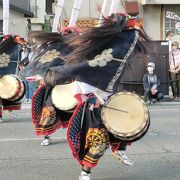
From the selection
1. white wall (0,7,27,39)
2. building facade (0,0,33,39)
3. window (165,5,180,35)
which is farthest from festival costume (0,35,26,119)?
white wall (0,7,27,39)

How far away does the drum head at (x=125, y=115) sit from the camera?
202 inches

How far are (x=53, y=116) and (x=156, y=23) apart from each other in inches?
598

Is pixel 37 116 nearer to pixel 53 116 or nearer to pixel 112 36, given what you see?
pixel 53 116

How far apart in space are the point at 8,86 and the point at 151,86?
515cm

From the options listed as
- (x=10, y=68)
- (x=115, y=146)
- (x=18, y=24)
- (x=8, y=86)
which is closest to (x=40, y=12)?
(x=18, y=24)

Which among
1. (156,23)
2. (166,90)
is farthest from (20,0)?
(166,90)

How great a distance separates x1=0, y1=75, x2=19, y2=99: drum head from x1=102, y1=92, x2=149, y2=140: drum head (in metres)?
4.88

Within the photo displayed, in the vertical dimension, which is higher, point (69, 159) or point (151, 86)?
point (151, 86)

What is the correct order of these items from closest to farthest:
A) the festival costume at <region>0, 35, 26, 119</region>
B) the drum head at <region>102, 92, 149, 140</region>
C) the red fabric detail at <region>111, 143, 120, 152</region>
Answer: the drum head at <region>102, 92, 149, 140</region>
the red fabric detail at <region>111, 143, 120, 152</region>
the festival costume at <region>0, 35, 26, 119</region>

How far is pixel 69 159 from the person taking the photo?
6789mm

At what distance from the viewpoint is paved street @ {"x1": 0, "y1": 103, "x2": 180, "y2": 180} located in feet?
19.6

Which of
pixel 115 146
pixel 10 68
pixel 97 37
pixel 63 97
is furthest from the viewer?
pixel 10 68

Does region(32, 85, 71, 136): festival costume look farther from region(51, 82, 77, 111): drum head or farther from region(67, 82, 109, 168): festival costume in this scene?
region(67, 82, 109, 168): festival costume

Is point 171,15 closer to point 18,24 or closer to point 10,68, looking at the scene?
point 18,24
